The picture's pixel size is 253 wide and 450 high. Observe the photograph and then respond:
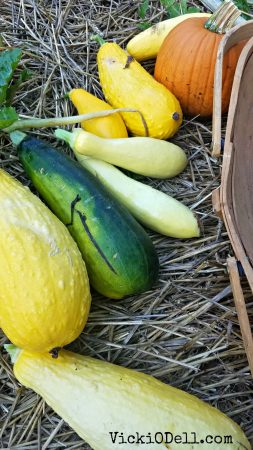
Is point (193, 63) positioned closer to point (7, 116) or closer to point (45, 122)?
point (45, 122)

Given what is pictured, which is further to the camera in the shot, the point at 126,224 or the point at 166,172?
the point at 166,172

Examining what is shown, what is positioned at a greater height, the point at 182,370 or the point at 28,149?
the point at 28,149

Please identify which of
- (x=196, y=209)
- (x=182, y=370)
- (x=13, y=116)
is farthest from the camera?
(x=196, y=209)

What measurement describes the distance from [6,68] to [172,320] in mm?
865

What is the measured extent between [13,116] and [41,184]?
0.66 feet

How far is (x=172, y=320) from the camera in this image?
1475mm

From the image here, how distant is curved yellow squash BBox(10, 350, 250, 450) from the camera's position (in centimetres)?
118

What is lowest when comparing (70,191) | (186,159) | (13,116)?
(186,159)

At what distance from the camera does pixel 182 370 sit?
1.40m

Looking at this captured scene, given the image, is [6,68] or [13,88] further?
[13,88]

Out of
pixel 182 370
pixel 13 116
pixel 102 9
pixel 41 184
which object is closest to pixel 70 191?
pixel 41 184

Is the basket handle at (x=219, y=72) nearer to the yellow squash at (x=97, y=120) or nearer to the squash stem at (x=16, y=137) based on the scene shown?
the yellow squash at (x=97, y=120)

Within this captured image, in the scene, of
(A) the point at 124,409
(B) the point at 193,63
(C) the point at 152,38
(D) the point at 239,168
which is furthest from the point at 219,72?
(A) the point at 124,409

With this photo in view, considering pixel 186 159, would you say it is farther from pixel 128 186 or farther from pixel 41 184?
pixel 41 184
